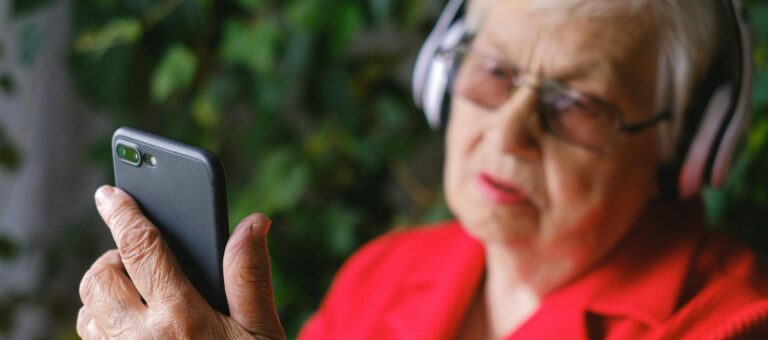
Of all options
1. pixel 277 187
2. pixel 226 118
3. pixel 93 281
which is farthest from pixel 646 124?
pixel 226 118

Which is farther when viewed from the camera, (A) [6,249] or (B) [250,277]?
(A) [6,249]

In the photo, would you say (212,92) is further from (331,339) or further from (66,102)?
(331,339)

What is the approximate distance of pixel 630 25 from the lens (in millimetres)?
818

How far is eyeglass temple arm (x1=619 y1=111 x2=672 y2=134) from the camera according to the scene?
87 cm

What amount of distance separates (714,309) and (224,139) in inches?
45.8

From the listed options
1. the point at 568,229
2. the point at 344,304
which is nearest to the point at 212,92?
the point at 344,304

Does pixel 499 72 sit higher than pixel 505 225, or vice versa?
pixel 499 72

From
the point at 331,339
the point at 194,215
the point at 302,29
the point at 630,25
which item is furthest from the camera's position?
the point at 302,29

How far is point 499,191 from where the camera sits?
2.93 ft

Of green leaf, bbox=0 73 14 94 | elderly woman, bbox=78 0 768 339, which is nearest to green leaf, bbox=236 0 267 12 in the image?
green leaf, bbox=0 73 14 94

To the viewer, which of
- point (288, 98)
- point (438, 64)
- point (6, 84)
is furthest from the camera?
point (288, 98)

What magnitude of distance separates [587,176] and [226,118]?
3.31 feet

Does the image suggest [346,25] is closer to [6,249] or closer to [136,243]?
[6,249]

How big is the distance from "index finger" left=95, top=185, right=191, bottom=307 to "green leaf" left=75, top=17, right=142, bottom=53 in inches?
33.2
